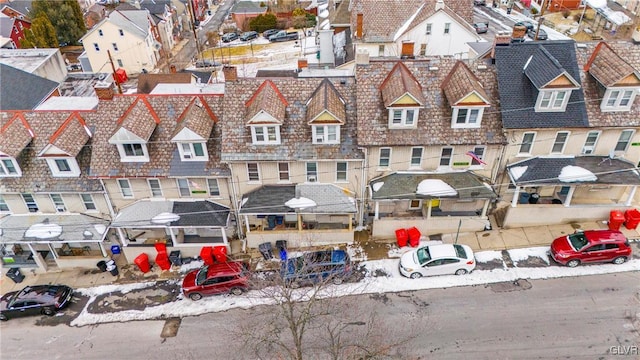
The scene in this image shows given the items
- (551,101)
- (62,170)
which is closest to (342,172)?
(551,101)

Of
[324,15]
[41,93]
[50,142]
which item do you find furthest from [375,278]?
[324,15]

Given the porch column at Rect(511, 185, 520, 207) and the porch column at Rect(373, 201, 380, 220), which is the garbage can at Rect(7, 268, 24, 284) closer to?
the porch column at Rect(373, 201, 380, 220)

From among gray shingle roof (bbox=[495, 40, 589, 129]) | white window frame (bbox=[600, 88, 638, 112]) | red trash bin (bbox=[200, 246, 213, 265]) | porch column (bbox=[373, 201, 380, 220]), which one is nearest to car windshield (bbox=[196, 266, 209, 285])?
red trash bin (bbox=[200, 246, 213, 265])

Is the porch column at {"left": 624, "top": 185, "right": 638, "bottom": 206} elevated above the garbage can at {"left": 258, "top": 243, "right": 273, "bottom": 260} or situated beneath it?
elevated above

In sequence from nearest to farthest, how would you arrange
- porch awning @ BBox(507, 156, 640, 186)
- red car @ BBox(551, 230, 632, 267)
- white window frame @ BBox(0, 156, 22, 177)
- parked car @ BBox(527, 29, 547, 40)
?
red car @ BBox(551, 230, 632, 267)
porch awning @ BBox(507, 156, 640, 186)
white window frame @ BBox(0, 156, 22, 177)
parked car @ BBox(527, 29, 547, 40)

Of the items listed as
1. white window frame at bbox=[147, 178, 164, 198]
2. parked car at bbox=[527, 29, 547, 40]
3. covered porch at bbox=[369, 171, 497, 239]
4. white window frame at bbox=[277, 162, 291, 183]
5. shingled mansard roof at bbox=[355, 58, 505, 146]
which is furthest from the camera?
parked car at bbox=[527, 29, 547, 40]

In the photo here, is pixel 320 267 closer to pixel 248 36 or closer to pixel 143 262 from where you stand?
pixel 143 262

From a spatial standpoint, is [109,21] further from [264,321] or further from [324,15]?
[264,321]
